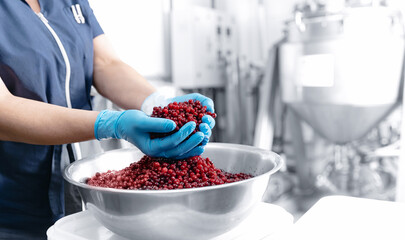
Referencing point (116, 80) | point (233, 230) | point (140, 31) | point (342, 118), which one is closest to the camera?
point (233, 230)

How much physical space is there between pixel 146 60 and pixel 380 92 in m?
1.26

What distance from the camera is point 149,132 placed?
66 centimetres

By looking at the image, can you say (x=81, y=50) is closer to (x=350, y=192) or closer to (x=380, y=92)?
(x=380, y=92)

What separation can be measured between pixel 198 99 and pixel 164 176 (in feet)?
0.84

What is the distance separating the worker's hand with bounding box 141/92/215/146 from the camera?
2.12ft

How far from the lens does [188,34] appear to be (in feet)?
7.18

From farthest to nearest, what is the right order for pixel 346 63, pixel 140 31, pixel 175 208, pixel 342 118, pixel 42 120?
1. pixel 140 31
2. pixel 342 118
3. pixel 346 63
4. pixel 42 120
5. pixel 175 208

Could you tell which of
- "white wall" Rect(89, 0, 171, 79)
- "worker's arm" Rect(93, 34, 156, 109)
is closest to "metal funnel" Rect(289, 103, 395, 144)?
"white wall" Rect(89, 0, 171, 79)

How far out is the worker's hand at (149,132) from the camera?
613 mm

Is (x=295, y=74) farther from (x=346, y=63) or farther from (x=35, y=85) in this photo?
(x=35, y=85)

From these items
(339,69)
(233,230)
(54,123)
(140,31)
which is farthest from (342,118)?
(54,123)

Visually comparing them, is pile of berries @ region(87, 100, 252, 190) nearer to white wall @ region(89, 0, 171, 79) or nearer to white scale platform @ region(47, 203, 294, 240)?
white scale platform @ region(47, 203, 294, 240)

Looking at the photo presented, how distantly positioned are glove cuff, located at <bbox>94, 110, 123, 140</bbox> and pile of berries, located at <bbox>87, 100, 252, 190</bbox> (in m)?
0.08

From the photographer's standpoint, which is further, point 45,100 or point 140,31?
point 140,31
